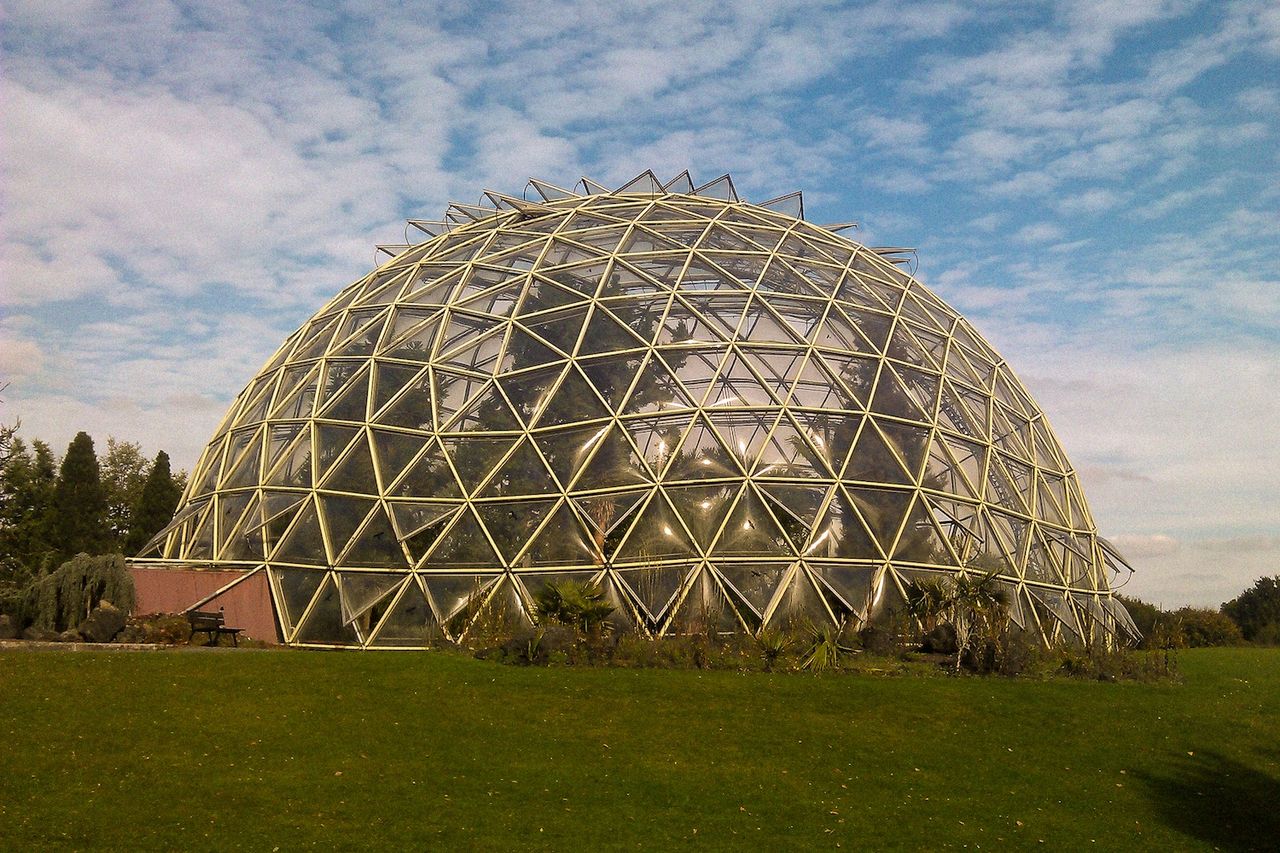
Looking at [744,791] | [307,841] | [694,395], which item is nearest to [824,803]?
[744,791]

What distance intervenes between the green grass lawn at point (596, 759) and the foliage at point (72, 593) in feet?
10.1

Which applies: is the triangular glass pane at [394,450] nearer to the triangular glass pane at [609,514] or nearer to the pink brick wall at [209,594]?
the pink brick wall at [209,594]

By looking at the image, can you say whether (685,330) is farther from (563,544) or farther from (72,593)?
(72,593)

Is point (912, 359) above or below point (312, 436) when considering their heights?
above

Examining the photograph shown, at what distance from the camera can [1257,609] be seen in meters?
35.8

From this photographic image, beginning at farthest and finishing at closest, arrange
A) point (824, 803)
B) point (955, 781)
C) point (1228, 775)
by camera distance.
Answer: point (1228, 775)
point (955, 781)
point (824, 803)

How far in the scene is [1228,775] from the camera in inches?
491

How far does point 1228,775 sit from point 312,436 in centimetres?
1912

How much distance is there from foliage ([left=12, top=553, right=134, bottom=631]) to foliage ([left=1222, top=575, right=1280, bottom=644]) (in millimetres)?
34440

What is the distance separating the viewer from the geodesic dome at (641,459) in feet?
64.9

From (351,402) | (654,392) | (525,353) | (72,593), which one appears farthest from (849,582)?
(72,593)

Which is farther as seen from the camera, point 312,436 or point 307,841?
point 312,436

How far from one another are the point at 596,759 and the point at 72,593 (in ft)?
41.8

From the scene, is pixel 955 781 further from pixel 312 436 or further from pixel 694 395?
pixel 312 436
